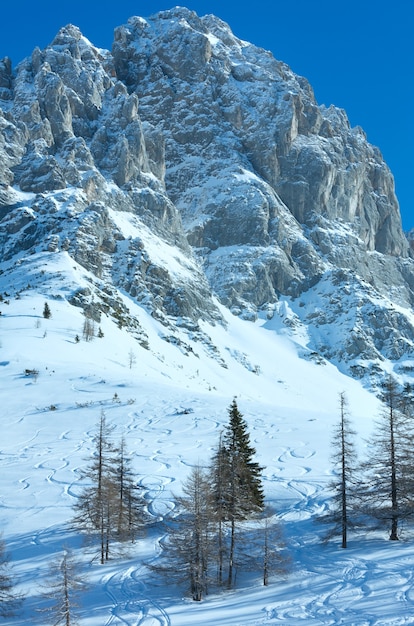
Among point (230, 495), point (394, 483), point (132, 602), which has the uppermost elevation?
point (394, 483)

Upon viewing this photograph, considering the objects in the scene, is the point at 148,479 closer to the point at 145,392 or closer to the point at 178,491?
the point at 178,491

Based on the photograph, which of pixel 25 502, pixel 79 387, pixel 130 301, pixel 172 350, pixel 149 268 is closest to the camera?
pixel 25 502

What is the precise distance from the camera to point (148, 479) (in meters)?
40.9

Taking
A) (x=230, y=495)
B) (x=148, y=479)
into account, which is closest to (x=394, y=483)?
(x=230, y=495)

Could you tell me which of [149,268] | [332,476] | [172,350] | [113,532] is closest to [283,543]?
[113,532]

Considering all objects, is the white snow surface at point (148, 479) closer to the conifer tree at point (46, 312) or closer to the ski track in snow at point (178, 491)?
the ski track in snow at point (178, 491)

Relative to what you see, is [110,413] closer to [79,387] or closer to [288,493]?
[79,387]

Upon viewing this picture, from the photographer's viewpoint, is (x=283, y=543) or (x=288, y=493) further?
(x=288, y=493)

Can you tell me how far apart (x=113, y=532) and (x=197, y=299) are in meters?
149

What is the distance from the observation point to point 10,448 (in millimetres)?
48188

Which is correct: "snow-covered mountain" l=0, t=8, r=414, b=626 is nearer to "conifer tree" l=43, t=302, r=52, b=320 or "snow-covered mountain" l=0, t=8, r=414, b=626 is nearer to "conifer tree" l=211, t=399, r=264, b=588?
"conifer tree" l=43, t=302, r=52, b=320

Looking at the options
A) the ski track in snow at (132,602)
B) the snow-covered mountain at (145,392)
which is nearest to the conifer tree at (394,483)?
the snow-covered mountain at (145,392)

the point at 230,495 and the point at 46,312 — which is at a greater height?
the point at 46,312

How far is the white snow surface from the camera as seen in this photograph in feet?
80.4
